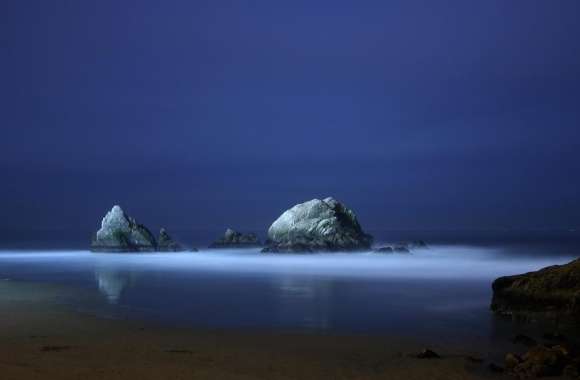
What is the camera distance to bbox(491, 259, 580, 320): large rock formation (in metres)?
19.3

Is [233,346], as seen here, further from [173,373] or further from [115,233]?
[115,233]

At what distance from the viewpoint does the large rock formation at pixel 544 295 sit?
19.3m

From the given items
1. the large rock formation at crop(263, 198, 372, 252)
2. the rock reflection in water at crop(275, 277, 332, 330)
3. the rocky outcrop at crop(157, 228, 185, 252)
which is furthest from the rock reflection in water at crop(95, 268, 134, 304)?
the rocky outcrop at crop(157, 228, 185, 252)

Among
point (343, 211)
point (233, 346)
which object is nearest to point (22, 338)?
point (233, 346)

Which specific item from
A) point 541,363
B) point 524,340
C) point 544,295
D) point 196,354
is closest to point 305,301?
point 544,295

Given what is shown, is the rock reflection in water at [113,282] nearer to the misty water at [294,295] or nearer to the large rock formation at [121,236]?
the misty water at [294,295]

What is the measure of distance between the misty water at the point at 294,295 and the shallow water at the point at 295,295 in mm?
39

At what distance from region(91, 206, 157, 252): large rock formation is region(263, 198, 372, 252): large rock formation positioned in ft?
52.5

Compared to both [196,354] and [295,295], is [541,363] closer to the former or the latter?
[196,354]

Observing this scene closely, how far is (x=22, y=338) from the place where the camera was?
16.2 meters

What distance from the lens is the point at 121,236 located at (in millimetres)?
73125

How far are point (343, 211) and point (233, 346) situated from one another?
55391mm

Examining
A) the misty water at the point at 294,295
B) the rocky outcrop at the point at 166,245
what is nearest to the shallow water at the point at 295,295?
the misty water at the point at 294,295

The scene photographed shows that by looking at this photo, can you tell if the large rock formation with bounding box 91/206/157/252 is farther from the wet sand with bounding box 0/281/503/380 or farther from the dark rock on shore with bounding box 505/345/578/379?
the dark rock on shore with bounding box 505/345/578/379
